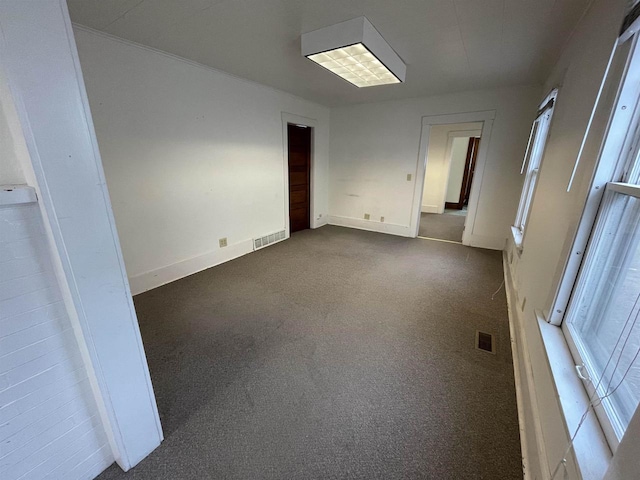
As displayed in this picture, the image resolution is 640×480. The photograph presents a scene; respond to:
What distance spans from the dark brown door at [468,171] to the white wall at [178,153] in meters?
5.92

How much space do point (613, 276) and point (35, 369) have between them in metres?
2.27

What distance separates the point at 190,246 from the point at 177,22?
7.03 feet

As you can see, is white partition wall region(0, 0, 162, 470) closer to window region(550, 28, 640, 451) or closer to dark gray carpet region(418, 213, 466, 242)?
window region(550, 28, 640, 451)

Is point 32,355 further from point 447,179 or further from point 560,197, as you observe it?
point 447,179

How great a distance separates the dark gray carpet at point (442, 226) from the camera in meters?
4.89

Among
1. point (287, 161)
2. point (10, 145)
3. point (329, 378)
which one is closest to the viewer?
point (10, 145)

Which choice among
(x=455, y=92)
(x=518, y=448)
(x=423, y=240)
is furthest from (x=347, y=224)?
(x=518, y=448)

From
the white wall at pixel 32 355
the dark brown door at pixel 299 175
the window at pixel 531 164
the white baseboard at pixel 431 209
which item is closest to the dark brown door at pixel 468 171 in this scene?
the white baseboard at pixel 431 209

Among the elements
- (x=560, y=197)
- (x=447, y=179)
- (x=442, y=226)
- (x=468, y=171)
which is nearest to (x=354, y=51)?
(x=560, y=197)

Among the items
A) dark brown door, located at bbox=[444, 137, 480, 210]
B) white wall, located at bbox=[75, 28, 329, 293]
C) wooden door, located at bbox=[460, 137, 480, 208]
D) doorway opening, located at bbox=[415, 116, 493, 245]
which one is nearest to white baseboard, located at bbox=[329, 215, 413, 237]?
doorway opening, located at bbox=[415, 116, 493, 245]

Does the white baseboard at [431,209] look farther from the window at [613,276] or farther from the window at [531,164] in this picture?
the window at [613,276]

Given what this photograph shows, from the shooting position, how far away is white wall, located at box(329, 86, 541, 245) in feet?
11.9

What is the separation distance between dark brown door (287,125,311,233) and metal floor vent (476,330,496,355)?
3.50 m

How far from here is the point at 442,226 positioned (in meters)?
5.55
